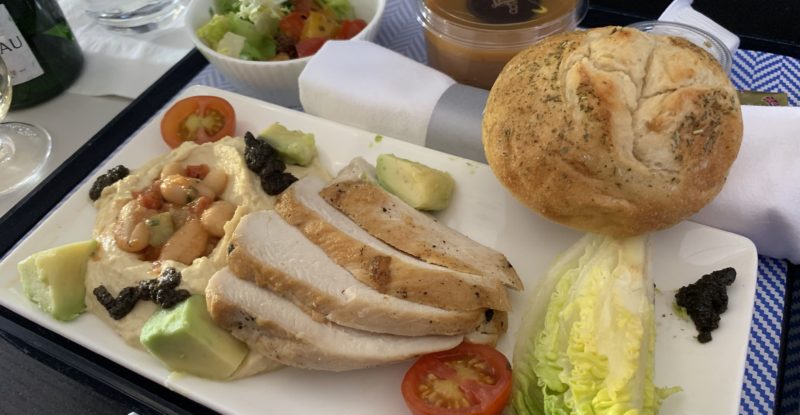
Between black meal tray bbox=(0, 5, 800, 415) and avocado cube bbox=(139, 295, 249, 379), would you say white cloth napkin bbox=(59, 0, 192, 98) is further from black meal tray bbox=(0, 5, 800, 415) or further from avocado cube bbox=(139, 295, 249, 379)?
avocado cube bbox=(139, 295, 249, 379)

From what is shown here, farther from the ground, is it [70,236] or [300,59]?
[300,59]

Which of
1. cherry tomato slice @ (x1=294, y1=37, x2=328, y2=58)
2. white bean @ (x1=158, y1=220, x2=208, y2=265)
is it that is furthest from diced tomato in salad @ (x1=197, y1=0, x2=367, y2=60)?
white bean @ (x1=158, y1=220, x2=208, y2=265)

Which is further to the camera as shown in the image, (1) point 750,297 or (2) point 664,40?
(2) point 664,40

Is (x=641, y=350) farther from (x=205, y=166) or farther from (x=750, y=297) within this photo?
(x=205, y=166)

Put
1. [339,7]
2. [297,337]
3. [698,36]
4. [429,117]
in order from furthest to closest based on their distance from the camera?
1. [339,7]
2. [698,36]
3. [429,117]
4. [297,337]

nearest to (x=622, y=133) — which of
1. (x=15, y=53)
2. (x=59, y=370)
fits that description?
(x=59, y=370)

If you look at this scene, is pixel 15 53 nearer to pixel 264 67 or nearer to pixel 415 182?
pixel 264 67

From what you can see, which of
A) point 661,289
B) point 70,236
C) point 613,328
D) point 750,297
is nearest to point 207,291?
point 70,236

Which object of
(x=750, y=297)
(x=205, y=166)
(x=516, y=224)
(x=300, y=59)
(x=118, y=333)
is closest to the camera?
(x=750, y=297)
